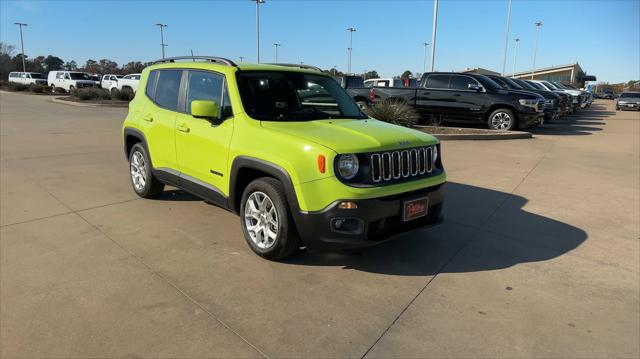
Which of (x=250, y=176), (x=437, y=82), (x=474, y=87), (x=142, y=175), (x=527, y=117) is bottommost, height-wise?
(x=142, y=175)

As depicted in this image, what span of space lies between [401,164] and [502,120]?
11164 millimetres

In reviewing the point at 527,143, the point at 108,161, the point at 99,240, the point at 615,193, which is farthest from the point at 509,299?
the point at 527,143

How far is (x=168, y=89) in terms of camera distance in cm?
535

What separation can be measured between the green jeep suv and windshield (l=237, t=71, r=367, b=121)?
0.01 meters

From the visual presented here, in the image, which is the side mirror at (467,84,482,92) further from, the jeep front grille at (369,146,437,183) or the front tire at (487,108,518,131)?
the jeep front grille at (369,146,437,183)

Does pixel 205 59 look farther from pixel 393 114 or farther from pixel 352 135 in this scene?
pixel 393 114

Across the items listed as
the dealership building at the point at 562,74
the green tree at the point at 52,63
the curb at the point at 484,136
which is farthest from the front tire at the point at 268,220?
the green tree at the point at 52,63

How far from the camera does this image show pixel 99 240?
4434 millimetres

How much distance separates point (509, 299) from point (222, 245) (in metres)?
2.60

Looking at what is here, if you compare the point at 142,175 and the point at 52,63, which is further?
the point at 52,63

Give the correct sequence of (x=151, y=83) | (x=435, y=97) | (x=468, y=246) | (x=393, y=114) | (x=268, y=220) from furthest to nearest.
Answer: (x=435, y=97) → (x=393, y=114) → (x=151, y=83) → (x=468, y=246) → (x=268, y=220)

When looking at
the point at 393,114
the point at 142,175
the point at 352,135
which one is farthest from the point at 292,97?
the point at 393,114

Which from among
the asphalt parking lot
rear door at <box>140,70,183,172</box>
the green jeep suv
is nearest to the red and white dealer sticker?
the green jeep suv

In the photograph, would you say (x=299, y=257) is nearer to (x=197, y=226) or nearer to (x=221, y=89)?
(x=197, y=226)
